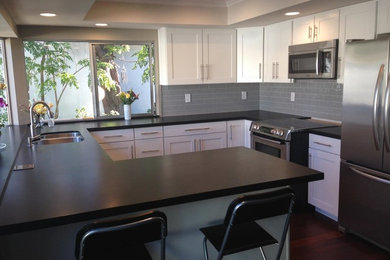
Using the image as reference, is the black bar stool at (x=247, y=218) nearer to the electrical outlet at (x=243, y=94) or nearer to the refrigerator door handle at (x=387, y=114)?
the refrigerator door handle at (x=387, y=114)

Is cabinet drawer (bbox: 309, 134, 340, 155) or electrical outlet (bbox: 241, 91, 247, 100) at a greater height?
electrical outlet (bbox: 241, 91, 247, 100)

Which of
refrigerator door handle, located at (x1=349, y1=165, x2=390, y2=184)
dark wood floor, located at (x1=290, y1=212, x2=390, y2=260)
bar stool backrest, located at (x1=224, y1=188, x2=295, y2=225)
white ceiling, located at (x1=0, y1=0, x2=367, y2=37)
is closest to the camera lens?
bar stool backrest, located at (x1=224, y1=188, x2=295, y2=225)

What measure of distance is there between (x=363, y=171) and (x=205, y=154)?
4.47 feet

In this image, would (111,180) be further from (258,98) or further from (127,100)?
(258,98)

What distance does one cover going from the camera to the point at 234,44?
15.8ft

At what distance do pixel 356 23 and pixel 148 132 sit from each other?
2523 millimetres

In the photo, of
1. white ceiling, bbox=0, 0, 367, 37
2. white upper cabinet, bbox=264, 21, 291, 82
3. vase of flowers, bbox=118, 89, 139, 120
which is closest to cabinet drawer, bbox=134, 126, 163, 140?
vase of flowers, bbox=118, 89, 139, 120

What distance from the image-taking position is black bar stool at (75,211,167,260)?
1366 millimetres

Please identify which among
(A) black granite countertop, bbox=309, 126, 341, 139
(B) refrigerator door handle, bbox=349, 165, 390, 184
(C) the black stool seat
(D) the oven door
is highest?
(A) black granite countertop, bbox=309, 126, 341, 139

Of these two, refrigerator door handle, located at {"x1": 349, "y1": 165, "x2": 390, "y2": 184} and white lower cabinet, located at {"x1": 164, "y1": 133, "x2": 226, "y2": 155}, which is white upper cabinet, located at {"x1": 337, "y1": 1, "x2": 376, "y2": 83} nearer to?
refrigerator door handle, located at {"x1": 349, "y1": 165, "x2": 390, "y2": 184}

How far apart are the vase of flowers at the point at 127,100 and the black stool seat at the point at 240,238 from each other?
2.95 m

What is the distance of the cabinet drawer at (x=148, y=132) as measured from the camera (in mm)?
4273

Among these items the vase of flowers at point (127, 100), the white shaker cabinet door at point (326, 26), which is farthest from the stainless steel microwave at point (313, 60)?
the vase of flowers at point (127, 100)

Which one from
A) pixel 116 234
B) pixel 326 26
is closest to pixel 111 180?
pixel 116 234
